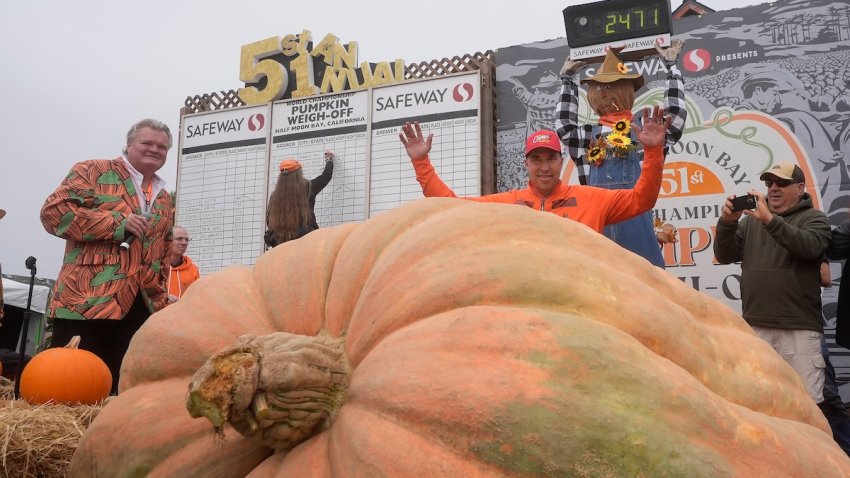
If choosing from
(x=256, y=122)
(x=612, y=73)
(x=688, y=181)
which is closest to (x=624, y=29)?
(x=612, y=73)

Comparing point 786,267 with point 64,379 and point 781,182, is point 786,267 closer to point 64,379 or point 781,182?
point 781,182

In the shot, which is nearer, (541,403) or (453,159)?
(541,403)

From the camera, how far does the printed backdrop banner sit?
494 centimetres

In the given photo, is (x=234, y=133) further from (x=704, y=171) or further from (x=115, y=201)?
(x=704, y=171)

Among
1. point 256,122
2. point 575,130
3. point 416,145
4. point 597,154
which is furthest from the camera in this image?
point 256,122

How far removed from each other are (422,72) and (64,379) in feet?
15.9

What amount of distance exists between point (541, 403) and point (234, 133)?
7.20 metres

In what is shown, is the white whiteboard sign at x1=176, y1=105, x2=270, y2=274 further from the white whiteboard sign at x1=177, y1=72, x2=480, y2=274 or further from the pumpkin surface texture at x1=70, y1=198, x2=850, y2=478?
the pumpkin surface texture at x1=70, y1=198, x2=850, y2=478

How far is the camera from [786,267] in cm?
375

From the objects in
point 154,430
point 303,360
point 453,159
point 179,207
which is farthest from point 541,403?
point 179,207

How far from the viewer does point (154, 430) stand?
4.38ft

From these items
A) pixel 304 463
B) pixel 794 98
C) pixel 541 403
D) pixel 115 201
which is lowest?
pixel 304 463

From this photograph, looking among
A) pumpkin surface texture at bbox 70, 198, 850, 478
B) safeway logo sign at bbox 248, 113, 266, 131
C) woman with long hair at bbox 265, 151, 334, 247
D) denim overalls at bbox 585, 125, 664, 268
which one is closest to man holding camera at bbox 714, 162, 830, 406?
denim overalls at bbox 585, 125, 664, 268

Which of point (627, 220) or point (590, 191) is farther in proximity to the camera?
point (627, 220)
